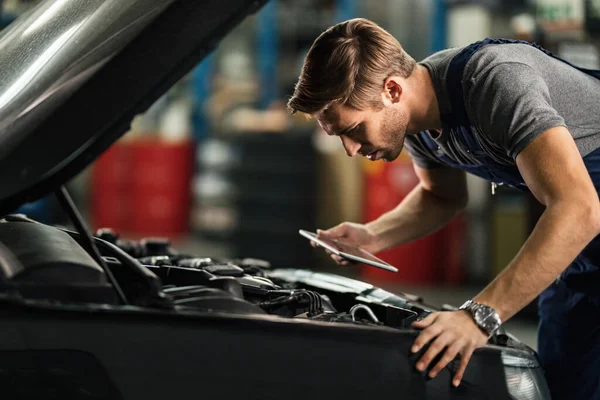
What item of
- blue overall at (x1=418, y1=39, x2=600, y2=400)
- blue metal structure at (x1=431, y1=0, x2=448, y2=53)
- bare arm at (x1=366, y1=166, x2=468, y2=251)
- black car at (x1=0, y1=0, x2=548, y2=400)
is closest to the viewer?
black car at (x1=0, y1=0, x2=548, y2=400)

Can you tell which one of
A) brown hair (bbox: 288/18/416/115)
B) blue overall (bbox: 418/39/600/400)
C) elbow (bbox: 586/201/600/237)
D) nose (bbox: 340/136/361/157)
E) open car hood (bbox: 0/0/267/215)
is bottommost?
blue overall (bbox: 418/39/600/400)

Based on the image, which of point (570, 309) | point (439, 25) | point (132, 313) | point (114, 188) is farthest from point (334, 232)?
point (114, 188)

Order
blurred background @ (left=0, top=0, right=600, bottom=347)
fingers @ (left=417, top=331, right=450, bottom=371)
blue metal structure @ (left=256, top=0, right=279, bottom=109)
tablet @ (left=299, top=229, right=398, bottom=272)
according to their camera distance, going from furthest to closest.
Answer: blue metal structure @ (left=256, top=0, right=279, bottom=109), blurred background @ (left=0, top=0, right=600, bottom=347), tablet @ (left=299, top=229, right=398, bottom=272), fingers @ (left=417, top=331, right=450, bottom=371)

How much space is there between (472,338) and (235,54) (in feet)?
28.3

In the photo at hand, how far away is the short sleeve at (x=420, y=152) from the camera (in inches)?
84.5

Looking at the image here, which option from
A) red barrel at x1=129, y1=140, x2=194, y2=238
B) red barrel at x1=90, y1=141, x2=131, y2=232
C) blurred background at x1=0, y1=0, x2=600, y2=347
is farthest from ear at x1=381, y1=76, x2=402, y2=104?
red barrel at x1=90, y1=141, x2=131, y2=232

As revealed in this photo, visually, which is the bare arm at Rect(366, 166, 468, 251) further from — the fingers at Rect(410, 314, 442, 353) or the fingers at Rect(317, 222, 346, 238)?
the fingers at Rect(410, 314, 442, 353)

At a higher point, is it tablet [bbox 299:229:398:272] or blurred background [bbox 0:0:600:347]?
tablet [bbox 299:229:398:272]

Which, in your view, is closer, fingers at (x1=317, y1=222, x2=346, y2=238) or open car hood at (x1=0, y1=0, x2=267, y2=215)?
open car hood at (x1=0, y1=0, x2=267, y2=215)

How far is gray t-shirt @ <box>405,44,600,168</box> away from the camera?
158 cm

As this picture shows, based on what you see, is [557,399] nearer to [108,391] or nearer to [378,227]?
[378,227]

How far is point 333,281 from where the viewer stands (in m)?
2.15

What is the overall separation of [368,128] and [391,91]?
10cm

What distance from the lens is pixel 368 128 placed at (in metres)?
1.77
